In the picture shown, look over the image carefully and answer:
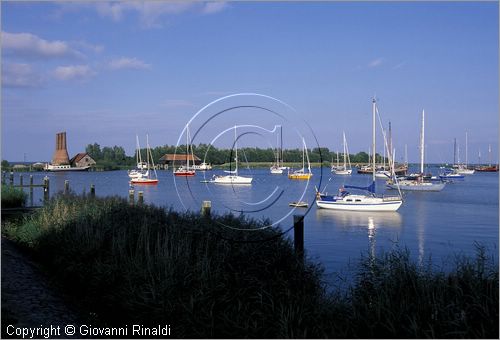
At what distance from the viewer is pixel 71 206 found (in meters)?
15.6

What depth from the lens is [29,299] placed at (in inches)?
345

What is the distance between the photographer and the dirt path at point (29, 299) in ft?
25.2

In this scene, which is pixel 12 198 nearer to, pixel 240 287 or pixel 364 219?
pixel 240 287

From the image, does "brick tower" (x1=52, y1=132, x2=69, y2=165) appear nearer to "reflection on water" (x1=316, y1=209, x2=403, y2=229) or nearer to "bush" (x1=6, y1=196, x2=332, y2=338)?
"reflection on water" (x1=316, y1=209, x2=403, y2=229)

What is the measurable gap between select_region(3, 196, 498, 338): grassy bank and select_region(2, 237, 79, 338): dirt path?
0.44 metres

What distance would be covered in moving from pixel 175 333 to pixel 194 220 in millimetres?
5489

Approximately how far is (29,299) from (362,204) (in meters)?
35.0

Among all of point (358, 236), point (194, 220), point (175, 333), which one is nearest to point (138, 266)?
point (175, 333)

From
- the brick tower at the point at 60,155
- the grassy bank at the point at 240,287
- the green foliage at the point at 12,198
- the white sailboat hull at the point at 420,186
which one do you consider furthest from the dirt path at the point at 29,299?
the brick tower at the point at 60,155

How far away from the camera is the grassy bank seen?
673 centimetres

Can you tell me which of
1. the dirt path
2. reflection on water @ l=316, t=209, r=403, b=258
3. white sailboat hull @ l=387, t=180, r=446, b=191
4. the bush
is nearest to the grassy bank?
the bush

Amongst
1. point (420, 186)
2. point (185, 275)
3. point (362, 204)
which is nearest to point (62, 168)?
point (420, 186)

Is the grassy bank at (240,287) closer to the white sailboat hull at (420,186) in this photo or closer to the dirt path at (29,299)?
the dirt path at (29,299)

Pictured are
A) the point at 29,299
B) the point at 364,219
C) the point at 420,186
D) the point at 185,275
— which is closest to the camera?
the point at 29,299
